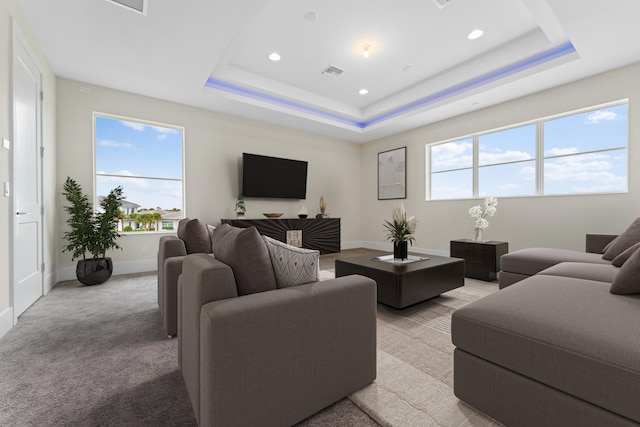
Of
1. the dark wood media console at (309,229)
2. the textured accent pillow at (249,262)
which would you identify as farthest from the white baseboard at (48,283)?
the textured accent pillow at (249,262)

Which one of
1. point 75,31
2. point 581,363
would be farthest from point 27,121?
point 581,363

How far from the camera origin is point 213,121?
489 cm

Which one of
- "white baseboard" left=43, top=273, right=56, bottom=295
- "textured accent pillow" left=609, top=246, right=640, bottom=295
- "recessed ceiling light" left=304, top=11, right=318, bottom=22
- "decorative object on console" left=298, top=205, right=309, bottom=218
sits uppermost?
"recessed ceiling light" left=304, top=11, right=318, bottom=22

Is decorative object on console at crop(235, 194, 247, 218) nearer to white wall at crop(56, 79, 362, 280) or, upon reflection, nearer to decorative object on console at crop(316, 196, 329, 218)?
white wall at crop(56, 79, 362, 280)

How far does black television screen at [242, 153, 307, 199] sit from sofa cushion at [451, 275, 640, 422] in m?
4.45

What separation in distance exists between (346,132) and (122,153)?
4.14m

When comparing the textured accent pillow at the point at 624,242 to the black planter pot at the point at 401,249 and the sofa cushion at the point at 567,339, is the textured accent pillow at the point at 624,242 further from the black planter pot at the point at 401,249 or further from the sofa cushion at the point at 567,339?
the black planter pot at the point at 401,249

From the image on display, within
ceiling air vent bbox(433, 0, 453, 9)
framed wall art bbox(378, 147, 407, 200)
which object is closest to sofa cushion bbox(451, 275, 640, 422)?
ceiling air vent bbox(433, 0, 453, 9)

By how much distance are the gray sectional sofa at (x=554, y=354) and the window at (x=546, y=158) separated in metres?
3.20

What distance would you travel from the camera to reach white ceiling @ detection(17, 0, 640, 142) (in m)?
2.62

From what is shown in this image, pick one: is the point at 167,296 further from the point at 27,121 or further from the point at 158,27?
the point at 158,27

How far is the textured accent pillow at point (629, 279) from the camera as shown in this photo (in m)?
1.34

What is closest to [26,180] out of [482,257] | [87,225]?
[87,225]

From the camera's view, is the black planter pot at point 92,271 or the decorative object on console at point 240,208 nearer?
the black planter pot at point 92,271
